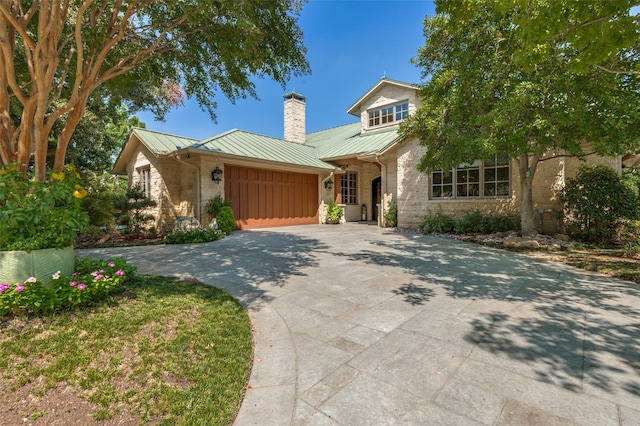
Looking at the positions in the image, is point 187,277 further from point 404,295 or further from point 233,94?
point 233,94

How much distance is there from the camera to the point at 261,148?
12219mm

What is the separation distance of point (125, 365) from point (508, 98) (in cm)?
757

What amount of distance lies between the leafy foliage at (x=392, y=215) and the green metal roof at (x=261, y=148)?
3.21 m

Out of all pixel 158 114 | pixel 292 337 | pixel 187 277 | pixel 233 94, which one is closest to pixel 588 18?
pixel 292 337

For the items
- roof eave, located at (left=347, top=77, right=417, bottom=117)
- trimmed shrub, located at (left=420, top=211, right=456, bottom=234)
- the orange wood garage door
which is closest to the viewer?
trimmed shrub, located at (left=420, top=211, right=456, bottom=234)

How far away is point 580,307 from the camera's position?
3.47 metres

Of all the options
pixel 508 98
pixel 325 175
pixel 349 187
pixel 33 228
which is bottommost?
pixel 33 228

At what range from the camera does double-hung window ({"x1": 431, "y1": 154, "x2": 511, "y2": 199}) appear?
32.4 feet

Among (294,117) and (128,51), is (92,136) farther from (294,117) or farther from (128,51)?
(128,51)

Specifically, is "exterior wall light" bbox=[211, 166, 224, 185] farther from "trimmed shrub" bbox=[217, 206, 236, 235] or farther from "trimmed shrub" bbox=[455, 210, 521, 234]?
"trimmed shrub" bbox=[455, 210, 521, 234]

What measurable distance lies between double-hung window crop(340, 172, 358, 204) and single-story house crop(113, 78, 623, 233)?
5cm

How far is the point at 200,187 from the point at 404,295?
26.7 ft

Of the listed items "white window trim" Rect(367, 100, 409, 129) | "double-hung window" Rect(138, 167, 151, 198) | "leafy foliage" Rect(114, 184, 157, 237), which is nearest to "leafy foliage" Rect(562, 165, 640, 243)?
"white window trim" Rect(367, 100, 409, 129)

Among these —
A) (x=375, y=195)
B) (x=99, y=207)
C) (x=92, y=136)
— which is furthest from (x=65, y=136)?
(x=375, y=195)
